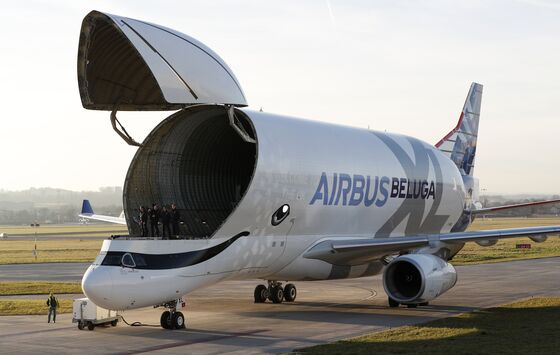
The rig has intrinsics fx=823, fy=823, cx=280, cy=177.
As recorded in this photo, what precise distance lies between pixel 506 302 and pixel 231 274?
1229 cm

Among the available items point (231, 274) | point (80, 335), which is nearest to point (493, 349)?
point (231, 274)

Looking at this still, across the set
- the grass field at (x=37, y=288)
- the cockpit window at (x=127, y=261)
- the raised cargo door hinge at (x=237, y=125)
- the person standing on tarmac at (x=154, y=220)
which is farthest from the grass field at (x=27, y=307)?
the raised cargo door hinge at (x=237, y=125)

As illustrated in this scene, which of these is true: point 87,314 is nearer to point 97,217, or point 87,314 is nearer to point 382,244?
point 382,244

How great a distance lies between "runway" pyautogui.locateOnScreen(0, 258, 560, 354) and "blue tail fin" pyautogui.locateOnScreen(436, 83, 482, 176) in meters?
6.34

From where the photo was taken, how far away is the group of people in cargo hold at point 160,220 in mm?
25703

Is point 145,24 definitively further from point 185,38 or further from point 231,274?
point 231,274

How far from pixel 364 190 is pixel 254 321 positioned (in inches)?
302

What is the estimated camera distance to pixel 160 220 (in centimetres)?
2669

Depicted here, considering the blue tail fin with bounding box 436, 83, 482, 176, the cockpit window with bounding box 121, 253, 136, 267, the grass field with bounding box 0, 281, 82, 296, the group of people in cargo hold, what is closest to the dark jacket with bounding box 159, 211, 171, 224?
the group of people in cargo hold

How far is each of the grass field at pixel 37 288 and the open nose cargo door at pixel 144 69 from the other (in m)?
15.3

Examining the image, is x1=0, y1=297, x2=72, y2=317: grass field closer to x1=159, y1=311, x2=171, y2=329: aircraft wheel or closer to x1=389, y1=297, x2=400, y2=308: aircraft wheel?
x1=159, y1=311, x2=171, y2=329: aircraft wheel

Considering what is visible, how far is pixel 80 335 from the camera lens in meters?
24.0

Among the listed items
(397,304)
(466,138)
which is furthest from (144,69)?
(466,138)

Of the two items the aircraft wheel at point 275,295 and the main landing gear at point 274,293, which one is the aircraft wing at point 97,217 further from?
the aircraft wheel at point 275,295
